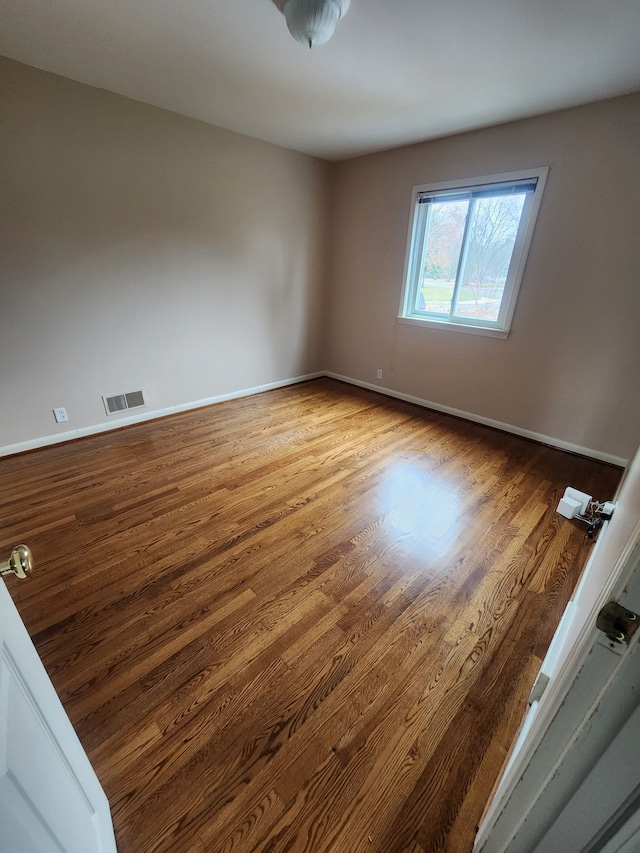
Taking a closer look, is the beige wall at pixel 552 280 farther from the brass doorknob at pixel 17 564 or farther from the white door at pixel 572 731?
the brass doorknob at pixel 17 564

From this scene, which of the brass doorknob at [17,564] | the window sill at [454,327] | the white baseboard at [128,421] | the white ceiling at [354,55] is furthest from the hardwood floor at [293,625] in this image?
the white ceiling at [354,55]

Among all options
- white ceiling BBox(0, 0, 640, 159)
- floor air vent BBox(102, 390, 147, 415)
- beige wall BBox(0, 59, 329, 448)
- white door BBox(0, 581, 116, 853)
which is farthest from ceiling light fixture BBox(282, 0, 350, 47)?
floor air vent BBox(102, 390, 147, 415)

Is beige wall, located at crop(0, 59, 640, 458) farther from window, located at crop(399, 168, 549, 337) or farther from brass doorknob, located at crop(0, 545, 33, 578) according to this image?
brass doorknob, located at crop(0, 545, 33, 578)

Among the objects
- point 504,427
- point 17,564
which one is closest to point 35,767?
point 17,564

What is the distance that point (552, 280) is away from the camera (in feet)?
9.12

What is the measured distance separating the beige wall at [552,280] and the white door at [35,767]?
11.5 ft

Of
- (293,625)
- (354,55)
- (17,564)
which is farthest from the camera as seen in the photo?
(354,55)

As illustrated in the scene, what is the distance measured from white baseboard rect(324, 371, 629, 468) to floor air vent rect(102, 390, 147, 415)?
2.53m

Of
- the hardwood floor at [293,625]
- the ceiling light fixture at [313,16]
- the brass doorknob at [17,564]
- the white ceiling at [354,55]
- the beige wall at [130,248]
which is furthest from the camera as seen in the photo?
the beige wall at [130,248]

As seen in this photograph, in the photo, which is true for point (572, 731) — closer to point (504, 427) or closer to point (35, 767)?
point (35, 767)

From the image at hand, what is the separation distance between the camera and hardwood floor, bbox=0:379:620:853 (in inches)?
38.9

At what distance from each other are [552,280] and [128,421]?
386 cm

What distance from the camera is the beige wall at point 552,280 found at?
96.0 inches

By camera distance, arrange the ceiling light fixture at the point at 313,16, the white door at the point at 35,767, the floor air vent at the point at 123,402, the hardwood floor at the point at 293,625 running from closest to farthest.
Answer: the white door at the point at 35,767, the hardwood floor at the point at 293,625, the ceiling light fixture at the point at 313,16, the floor air vent at the point at 123,402
